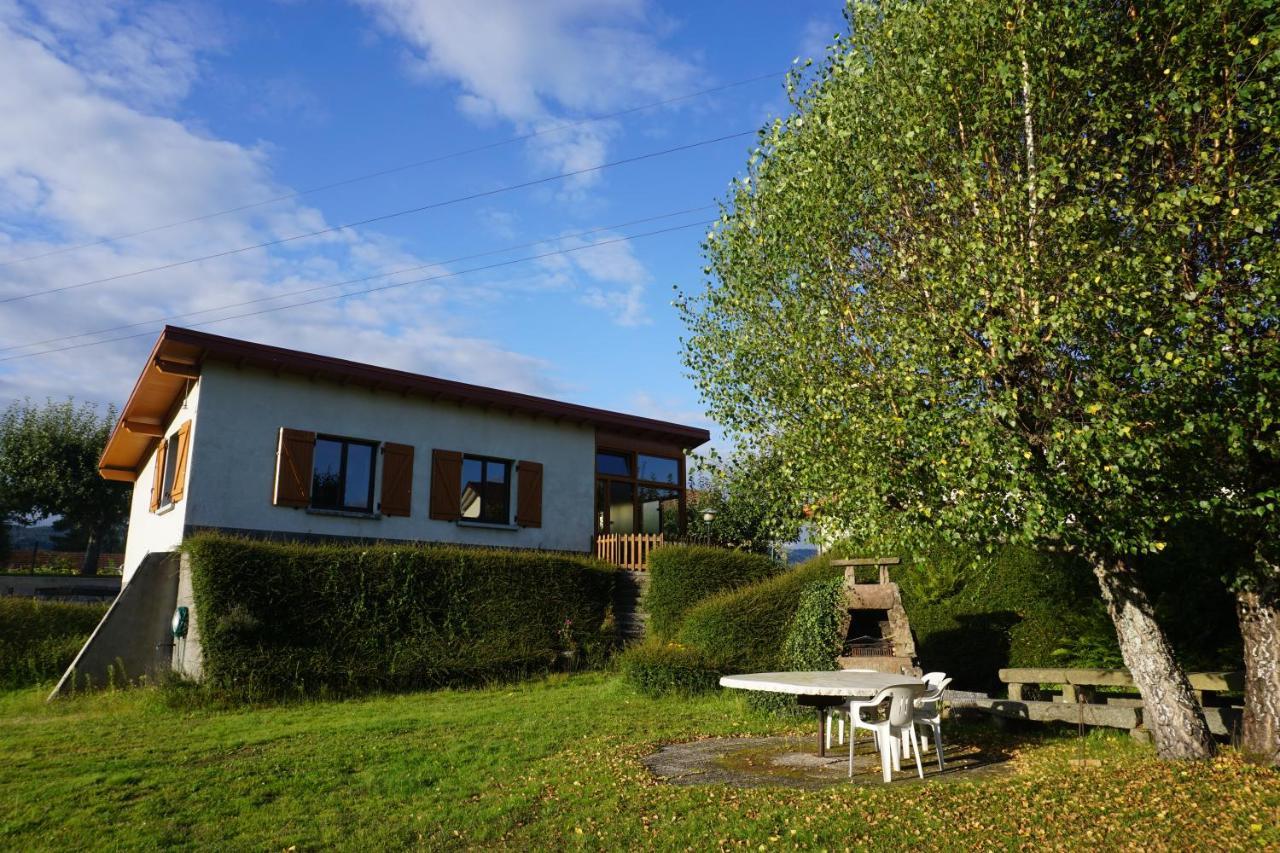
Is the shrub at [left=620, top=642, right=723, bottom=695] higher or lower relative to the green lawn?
higher

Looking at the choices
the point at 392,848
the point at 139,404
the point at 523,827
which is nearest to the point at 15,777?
the point at 392,848

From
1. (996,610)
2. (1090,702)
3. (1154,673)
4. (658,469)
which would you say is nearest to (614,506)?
(658,469)

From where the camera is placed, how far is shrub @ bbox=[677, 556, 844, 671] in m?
12.8

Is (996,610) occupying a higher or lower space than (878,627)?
higher

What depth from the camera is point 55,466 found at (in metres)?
30.9

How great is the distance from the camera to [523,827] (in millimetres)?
6121

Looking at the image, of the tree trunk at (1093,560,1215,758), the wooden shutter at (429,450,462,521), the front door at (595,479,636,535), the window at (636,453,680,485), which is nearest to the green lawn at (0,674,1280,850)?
the tree trunk at (1093,560,1215,758)

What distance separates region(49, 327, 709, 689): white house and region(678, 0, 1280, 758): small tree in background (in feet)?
34.9

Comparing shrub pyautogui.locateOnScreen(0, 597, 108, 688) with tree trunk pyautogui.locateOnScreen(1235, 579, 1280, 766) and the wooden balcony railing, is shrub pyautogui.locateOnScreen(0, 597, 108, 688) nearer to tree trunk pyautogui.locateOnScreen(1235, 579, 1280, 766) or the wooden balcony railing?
the wooden balcony railing

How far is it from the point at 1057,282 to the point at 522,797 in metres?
5.97

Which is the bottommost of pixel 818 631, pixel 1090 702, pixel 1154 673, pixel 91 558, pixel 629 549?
pixel 1090 702

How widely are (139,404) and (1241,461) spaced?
19072 millimetres

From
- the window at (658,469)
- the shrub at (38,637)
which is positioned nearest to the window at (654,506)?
the window at (658,469)

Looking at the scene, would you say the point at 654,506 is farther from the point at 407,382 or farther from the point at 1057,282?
the point at 1057,282
